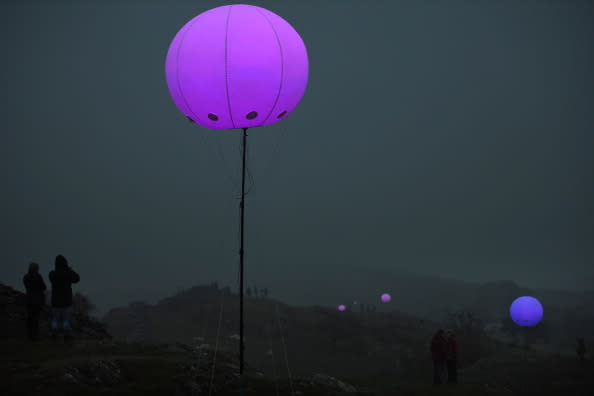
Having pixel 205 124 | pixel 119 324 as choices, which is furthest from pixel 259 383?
pixel 119 324

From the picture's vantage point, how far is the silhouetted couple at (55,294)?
47.9 feet

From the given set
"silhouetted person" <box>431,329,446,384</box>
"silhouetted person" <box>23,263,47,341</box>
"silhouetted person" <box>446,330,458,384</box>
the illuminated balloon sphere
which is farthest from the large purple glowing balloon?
the illuminated balloon sphere

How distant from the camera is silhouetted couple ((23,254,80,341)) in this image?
14.6 m

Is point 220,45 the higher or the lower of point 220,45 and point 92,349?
the higher

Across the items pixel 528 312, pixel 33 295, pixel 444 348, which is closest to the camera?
pixel 33 295

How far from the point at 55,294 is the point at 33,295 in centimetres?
124

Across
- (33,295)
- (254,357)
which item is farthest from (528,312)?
(33,295)

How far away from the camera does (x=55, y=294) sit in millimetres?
14656

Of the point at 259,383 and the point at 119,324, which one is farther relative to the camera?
the point at 119,324

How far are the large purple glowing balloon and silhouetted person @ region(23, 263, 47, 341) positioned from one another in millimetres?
8980

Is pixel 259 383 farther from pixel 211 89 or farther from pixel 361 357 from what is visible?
pixel 361 357

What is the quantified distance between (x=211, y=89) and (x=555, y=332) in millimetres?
97877

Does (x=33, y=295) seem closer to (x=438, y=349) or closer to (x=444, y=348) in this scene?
(x=438, y=349)

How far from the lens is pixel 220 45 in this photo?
10.4m
